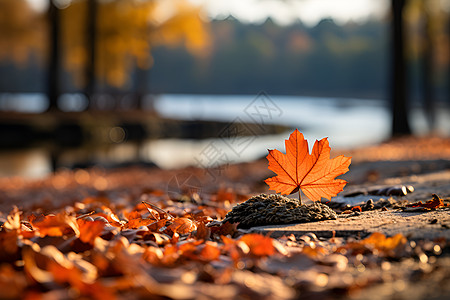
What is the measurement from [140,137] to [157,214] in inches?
764

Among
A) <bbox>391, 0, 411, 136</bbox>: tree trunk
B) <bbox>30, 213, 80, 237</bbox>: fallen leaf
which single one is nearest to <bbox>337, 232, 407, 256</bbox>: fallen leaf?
<bbox>30, 213, 80, 237</bbox>: fallen leaf

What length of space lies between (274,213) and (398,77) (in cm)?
1196

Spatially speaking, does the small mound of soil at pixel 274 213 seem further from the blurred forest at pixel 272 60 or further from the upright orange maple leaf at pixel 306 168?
the blurred forest at pixel 272 60

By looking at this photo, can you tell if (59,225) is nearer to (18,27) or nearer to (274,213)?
(274,213)

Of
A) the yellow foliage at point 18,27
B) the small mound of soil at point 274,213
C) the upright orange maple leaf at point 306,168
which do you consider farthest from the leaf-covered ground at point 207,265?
the yellow foliage at point 18,27

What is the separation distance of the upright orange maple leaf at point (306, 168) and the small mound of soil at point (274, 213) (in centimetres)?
10

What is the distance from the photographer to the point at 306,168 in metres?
2.08

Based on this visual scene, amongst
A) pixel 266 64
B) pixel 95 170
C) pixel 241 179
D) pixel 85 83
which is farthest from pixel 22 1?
pixel 266 64

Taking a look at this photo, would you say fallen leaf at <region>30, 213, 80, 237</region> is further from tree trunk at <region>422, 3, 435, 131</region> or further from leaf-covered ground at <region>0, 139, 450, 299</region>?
tree trunk at <region>422, 3, 435, 131</region>

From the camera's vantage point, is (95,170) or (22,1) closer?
(95,170)

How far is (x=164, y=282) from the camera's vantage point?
4.08 ft

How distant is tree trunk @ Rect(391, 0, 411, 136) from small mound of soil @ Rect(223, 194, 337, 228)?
1167cm

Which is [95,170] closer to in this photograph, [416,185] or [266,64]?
[416,185]

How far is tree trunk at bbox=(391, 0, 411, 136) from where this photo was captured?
42.0ft
